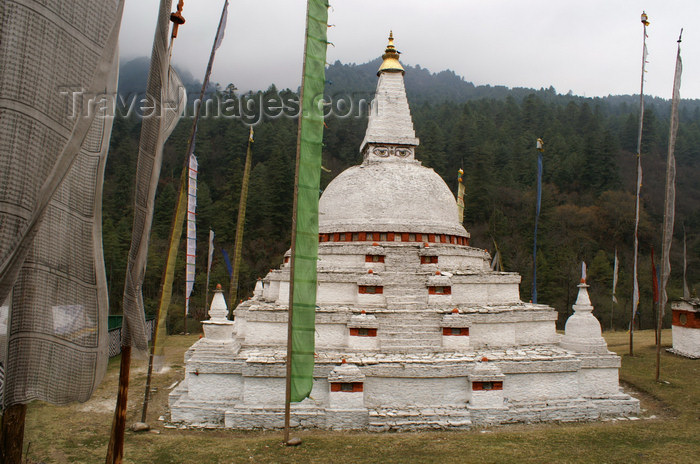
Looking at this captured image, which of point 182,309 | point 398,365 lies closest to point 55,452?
point 398,365

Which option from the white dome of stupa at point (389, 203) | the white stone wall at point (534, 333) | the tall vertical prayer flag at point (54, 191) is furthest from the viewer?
the white dome of stupa at point (389, 203)

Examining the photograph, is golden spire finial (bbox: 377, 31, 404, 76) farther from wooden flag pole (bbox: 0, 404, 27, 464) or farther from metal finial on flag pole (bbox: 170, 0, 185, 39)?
wooden flag pole (bbox: 0, 404, 27, 464)

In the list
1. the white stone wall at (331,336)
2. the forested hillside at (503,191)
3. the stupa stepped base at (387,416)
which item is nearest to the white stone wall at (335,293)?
the white stone wall at (331,336)

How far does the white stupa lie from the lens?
1038cm

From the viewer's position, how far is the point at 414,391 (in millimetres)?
10781

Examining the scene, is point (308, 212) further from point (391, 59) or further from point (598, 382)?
point (391, 59)

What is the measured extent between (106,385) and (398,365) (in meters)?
8.19

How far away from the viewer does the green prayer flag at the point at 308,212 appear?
27.7 ft

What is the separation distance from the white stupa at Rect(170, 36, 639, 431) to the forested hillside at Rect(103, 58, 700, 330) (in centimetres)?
2083

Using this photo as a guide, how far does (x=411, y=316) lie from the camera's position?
1238cm

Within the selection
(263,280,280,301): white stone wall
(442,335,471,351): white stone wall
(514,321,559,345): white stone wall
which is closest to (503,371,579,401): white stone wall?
(442,335,471,351): white stone wall

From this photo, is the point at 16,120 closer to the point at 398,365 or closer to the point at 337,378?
the point at 337,378

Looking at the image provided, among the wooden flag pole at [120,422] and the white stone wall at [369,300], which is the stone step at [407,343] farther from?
the wooden flag pole at [120,422]

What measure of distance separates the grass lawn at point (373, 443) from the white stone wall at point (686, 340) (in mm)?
5667
